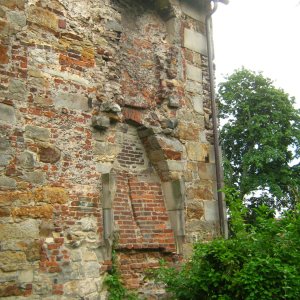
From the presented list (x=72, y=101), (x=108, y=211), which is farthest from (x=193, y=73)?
(x=108, y=211)

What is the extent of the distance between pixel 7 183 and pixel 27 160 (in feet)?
1.26

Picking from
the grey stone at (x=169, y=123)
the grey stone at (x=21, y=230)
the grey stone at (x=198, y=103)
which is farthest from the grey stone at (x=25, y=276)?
the grey stone at (x=198, y=103)

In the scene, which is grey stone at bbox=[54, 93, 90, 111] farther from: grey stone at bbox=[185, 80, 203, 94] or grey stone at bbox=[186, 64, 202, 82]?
grey stone at bbox=[186, 64, 202, 82]

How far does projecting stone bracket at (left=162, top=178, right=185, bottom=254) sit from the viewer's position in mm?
7043

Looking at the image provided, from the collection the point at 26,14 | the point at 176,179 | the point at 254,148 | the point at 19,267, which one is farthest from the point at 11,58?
the point at 254,148

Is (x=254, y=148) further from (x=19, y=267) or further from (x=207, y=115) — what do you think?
(x=19, y=267)

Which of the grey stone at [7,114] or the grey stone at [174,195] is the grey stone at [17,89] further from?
the grey stone at [174,195]

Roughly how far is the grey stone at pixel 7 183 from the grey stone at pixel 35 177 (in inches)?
6.1

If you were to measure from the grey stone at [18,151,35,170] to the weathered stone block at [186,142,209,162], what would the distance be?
9.20 feet

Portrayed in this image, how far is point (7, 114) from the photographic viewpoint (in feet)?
17.8

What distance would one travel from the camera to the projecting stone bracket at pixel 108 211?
600 centimetres

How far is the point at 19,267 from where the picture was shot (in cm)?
516

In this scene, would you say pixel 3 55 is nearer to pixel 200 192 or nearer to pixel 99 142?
pixel 99 142

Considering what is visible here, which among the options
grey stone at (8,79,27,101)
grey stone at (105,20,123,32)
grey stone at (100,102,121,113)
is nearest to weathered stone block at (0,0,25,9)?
grey stone at (8,79,27,101)
